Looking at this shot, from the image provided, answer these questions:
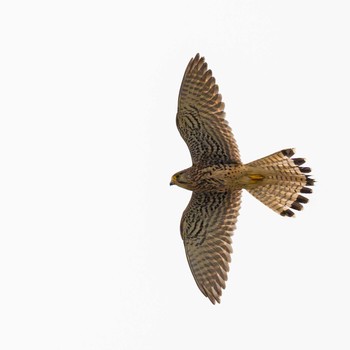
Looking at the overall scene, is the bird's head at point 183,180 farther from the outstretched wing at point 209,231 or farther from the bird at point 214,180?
the outstretched wing at point 209,231

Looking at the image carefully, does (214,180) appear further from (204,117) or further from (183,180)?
(204,117)

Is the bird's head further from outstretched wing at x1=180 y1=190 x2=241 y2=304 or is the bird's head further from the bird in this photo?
outstretched wing at x1=180 y1=190 x2=241 y2=304

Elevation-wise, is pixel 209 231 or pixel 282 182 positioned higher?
pixel 282 182


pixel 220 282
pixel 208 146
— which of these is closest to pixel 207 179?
pixel 208 146

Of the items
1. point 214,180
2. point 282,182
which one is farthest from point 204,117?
point 282,182

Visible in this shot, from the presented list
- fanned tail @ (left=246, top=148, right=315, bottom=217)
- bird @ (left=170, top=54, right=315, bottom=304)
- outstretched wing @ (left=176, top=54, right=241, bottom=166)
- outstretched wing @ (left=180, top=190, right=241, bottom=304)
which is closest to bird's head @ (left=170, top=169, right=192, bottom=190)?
bird @ (left=170, top=54, right=315, bottom=304)

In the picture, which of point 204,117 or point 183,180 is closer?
point 204,117

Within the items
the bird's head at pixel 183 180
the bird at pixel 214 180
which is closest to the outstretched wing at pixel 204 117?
the bird at pixel 214 180
